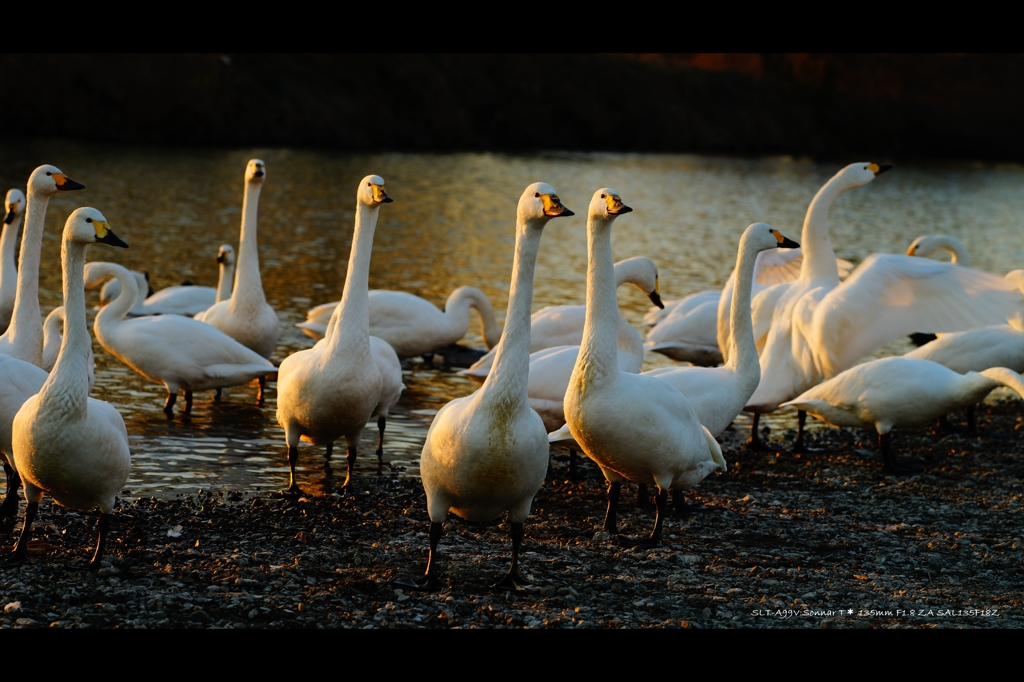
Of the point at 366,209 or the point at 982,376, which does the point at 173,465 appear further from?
the point at 982,376

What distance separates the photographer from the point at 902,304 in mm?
9508

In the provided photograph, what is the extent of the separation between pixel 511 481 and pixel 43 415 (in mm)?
2493

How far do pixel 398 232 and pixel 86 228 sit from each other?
2189cm

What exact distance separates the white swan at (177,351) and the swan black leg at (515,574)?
488 centimetres

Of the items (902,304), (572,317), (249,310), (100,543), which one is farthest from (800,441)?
(100,543)

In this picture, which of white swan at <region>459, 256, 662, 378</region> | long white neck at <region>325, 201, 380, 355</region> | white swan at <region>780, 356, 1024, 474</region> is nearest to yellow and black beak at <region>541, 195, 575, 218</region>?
long white neck at <region>325, 201, 380, 355</region>

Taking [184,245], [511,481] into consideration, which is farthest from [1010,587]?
[184,245]

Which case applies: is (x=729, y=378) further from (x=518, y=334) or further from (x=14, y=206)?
(x=14, y=206)

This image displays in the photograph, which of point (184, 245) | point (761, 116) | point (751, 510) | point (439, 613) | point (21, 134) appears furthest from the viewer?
point (761, 116)

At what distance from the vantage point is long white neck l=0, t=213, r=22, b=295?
941 cm

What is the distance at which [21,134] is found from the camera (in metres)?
49.9

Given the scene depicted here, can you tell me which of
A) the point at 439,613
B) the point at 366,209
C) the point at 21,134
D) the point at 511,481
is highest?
the point at 21,134

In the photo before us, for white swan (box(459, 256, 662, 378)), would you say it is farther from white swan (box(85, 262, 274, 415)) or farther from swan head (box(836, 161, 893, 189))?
swan head (box(836, 161, 893, 189))

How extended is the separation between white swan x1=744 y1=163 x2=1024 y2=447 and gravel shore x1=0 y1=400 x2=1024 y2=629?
1370 mm
